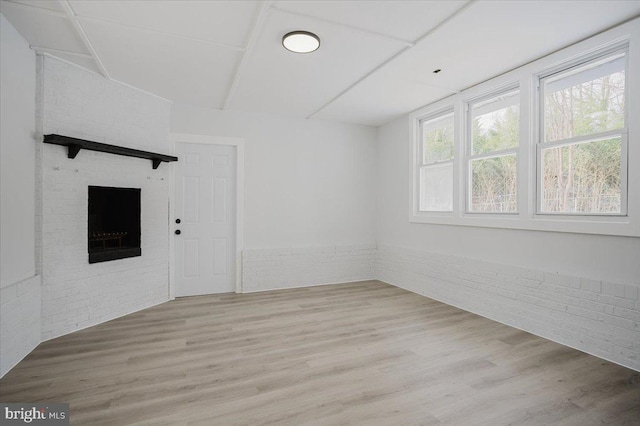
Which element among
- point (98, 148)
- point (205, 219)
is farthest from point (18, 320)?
point (205, 219)

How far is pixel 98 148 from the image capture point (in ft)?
11.6

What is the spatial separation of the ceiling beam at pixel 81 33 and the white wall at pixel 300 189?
124 centimetres

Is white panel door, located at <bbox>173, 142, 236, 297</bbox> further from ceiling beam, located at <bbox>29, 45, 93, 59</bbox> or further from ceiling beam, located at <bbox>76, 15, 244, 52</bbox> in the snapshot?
ceiling beam, located at <bbox>76, 15, 244, 52</bbox>

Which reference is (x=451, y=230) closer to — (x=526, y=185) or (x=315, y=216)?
(x=526, y=185)

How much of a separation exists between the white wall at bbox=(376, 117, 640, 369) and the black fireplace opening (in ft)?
12.7

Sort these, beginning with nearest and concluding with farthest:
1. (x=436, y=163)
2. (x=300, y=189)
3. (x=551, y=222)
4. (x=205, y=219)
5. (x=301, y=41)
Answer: (x=301, y=41) < (x=551, y=222) < (x=436, y=163) < (x=205, y=219) < (x=300, y=189)

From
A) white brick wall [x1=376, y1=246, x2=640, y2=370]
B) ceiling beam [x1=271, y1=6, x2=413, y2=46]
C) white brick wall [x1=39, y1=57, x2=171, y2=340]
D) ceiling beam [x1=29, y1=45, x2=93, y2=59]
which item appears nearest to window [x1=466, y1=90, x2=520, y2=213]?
white brick wall [x1=376, y1=246, x2=640, y2=370]

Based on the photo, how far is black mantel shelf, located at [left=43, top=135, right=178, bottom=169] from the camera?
3.20 metres

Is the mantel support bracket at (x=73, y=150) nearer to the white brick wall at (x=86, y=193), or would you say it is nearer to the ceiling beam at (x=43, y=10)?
the white brick wall at (x=86, y=193)

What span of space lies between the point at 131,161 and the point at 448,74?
3.93 m

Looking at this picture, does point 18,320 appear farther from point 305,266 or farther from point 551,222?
point 551,222

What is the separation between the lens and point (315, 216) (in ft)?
18.3

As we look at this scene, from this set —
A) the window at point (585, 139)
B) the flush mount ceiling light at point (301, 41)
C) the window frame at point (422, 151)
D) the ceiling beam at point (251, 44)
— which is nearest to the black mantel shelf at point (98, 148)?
the ceiling beam at point (251, 44)

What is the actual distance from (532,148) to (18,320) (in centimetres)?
509
